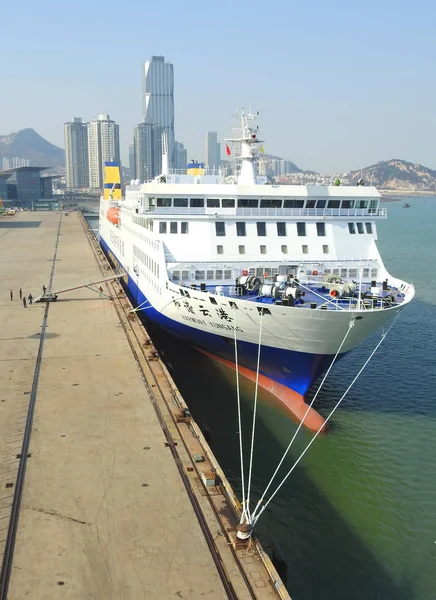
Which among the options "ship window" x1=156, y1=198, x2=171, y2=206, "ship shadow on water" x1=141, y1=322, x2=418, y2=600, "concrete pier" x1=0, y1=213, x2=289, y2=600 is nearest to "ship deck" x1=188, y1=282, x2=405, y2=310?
"concrete pier" x1=0, y1=213, x2=289, y2=600

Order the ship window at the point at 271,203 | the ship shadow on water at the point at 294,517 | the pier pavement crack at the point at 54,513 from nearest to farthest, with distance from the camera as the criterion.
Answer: the pier pavement crack at the point at 54,513
the ship shadow on water at the point at 294,517
the ship window at the point at 271,203

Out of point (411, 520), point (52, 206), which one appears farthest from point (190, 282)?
point (52, 206)

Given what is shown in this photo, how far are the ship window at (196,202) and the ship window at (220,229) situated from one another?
110cm

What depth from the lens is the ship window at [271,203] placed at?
24.7 m

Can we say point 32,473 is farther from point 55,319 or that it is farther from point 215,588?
point 55,319

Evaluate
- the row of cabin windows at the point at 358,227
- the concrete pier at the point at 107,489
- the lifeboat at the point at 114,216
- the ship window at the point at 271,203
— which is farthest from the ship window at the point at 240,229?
the lifeboat at the point at 114,216

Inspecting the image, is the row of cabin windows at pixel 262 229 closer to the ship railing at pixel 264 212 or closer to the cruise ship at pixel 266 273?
the cruise ship at pixel 266 273

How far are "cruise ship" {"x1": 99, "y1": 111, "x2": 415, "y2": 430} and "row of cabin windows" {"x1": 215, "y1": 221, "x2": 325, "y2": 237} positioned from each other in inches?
1.7

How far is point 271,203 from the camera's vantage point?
24.8 metres

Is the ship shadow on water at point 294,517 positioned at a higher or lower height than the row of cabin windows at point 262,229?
lower

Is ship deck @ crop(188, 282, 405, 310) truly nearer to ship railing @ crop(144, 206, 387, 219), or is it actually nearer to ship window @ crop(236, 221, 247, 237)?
ship window @ crop(236, 221, 247, 237)

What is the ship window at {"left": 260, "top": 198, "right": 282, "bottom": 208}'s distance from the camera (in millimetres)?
24734

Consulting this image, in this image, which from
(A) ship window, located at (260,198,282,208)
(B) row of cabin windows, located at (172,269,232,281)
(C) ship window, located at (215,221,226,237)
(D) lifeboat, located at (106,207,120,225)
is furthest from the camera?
(D) lifeboat, located at (106,207,120,225)

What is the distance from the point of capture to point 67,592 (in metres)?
8.33
